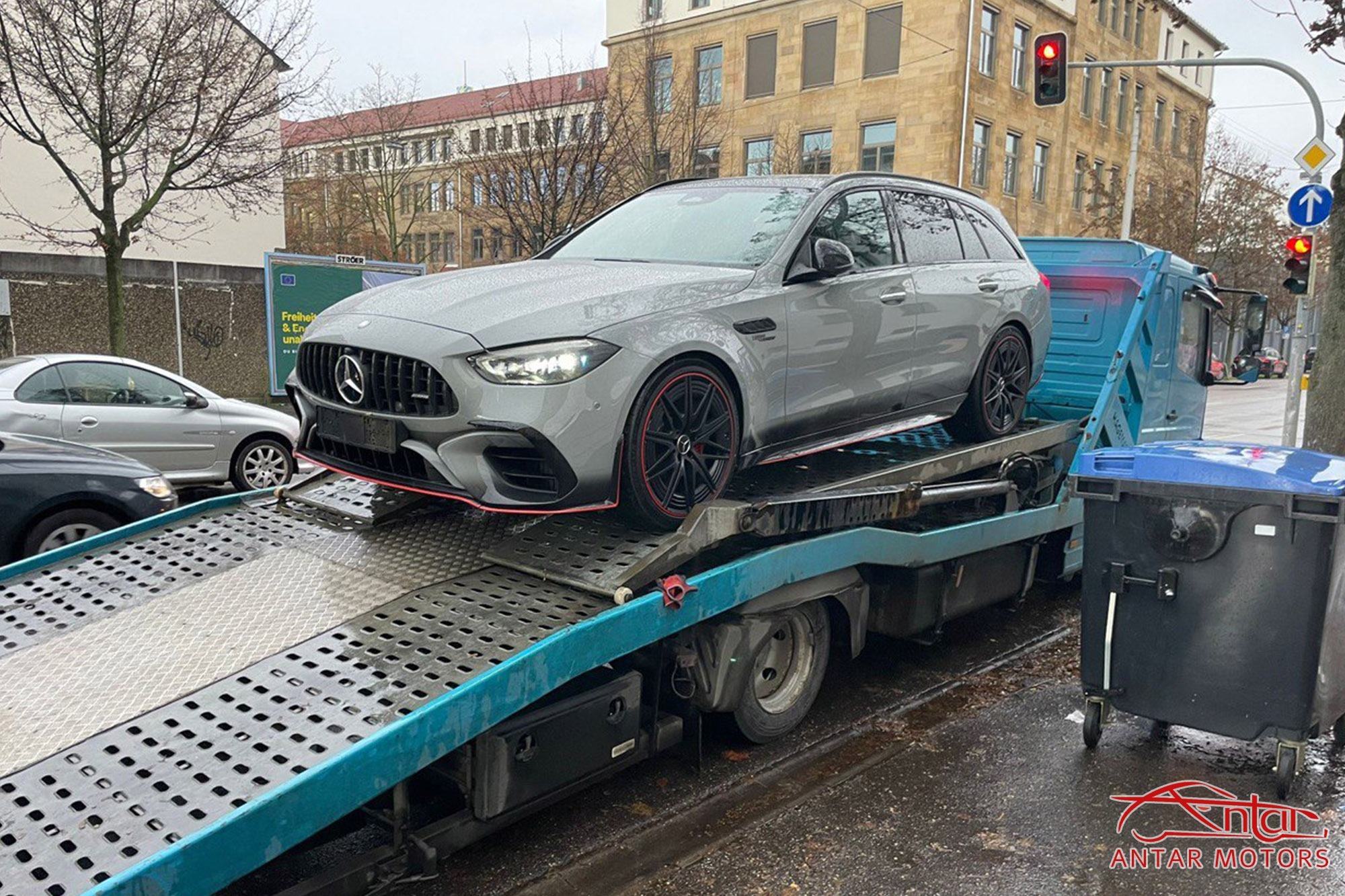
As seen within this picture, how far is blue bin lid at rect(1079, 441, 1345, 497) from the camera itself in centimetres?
409

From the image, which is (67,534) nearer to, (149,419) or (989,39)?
(149,419)

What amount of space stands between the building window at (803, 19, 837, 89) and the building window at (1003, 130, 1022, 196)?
22.5ft

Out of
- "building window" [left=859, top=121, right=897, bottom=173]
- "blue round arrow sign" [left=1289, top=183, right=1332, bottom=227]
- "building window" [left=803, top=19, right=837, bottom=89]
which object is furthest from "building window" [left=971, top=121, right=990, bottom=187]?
"blue round arrow sign" [left=1289, top=183, right=1332, bottom=227]

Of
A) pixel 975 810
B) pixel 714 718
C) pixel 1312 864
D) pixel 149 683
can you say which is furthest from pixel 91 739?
pixel 1312 864

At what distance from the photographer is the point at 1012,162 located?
37250mm

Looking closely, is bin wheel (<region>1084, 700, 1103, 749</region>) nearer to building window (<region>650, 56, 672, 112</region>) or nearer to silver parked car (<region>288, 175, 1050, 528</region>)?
silver parked car (<region>288, 175, 1050, 528</region>)

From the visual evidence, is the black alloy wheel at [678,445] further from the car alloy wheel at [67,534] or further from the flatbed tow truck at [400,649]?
the car alloy wheel at [67,534]

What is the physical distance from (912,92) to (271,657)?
3437 cm

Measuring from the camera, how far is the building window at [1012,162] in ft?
121

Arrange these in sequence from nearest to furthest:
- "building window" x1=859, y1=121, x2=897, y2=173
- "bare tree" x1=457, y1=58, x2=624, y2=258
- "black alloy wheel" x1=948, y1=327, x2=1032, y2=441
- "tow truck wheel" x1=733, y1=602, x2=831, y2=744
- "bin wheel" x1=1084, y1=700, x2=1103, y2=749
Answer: "tow truck wheel" x1=733, y1=602, x2=831, y2=744, "bin wheel" x1=1084, y1=700, x2=1103, y2=749, "black alloy wheel" x1=948, y1=327, x2=1032, y2=441, "bare tree" x1=457, y1=58, x2=624, y2=258, "building window" x1=859, y1=121, x2=897, y2=173

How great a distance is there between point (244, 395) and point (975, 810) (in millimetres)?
16994

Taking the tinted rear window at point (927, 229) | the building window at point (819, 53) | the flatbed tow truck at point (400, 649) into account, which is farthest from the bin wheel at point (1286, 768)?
the building window at point (819, 53)

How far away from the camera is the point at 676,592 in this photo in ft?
12.3

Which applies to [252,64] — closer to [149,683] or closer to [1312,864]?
[149,683]
